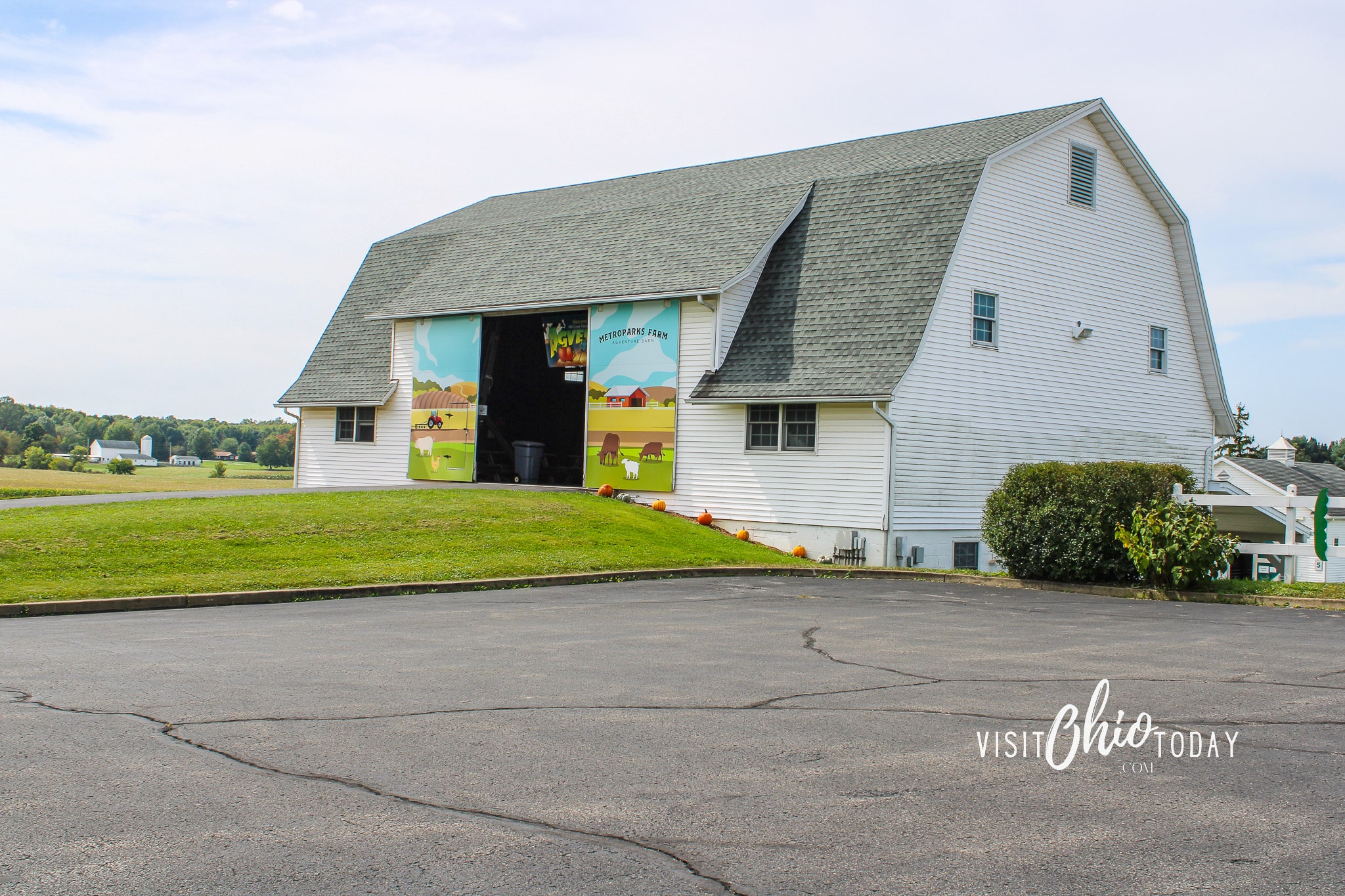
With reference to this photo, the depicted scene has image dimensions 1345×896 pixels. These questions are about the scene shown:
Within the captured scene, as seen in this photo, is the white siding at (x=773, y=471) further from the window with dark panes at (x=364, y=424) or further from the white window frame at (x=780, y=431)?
the window with dark panes at (x=364, y=424)

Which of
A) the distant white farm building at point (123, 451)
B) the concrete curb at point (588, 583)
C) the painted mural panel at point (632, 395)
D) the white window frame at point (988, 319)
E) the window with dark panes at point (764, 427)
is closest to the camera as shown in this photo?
the concrete curb at point (588, 583)

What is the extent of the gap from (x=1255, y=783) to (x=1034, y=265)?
2101 cm

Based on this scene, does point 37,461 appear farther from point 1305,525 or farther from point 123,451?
point 1305,525

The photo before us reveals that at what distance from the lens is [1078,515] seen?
17.2 m

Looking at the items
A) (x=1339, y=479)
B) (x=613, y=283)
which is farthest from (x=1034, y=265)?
(x=1339, y=479)

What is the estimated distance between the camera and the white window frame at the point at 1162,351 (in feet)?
92.8

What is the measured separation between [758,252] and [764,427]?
151 inches

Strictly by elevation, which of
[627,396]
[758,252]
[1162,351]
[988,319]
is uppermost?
[758,252]

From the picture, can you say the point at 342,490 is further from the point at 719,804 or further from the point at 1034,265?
the point at 719,804

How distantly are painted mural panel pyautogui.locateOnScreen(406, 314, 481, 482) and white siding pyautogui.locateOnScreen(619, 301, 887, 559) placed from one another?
5.94m

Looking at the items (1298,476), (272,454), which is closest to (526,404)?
(1298,476)

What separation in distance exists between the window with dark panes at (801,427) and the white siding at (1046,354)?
6.51 ft

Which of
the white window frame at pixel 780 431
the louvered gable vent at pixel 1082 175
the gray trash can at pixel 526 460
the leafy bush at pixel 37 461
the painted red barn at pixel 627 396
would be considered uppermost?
the louvered gable vent at pixel 1082 175

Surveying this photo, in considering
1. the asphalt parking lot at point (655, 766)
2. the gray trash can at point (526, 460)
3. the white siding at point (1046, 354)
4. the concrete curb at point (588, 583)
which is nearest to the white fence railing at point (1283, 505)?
the concrete curb at point (588, 583)
